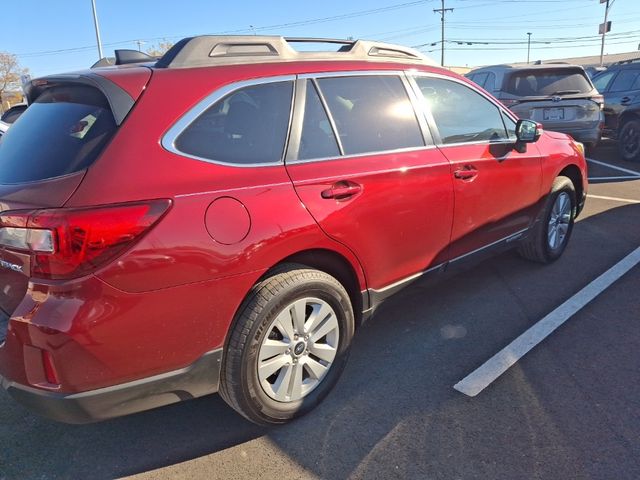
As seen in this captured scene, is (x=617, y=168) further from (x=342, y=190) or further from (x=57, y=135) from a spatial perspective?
(x=57, y=135)

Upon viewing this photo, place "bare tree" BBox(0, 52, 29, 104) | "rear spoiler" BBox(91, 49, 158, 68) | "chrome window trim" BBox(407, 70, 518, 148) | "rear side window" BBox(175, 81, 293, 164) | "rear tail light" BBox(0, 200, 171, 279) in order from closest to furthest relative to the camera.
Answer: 1. "rear tail light" BBox(0, 200, 171, 279)
2. "rear side window" BBox(175, 81, 293, 164)
3. "rear spoiler" BBox(91, 49, 158, 68)
4. "chrome window trim" BBox(407, 70, 518, 148)
5. "bare tree" BBox(0, 52, 29, 104)

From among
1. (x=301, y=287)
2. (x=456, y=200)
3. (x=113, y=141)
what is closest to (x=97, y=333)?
(x=113, y=141)

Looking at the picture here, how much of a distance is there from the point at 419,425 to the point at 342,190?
1253mm

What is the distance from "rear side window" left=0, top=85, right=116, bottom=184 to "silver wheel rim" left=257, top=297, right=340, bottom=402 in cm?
112

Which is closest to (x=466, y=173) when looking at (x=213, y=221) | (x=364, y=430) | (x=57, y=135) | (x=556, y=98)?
(x=364, y=430)

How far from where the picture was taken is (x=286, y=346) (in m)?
2.52

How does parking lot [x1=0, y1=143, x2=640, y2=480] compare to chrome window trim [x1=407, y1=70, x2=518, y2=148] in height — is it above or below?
below

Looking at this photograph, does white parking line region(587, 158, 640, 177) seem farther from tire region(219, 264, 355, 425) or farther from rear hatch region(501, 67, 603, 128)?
tire region(219, 264, 355, 425)

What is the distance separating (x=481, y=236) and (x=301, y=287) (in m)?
1.79

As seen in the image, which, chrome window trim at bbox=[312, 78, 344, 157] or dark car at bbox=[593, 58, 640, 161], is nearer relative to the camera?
chrome window trim at bbox=[312, 78, 344, 157]

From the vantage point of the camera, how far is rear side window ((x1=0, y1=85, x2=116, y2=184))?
2109 millimetres

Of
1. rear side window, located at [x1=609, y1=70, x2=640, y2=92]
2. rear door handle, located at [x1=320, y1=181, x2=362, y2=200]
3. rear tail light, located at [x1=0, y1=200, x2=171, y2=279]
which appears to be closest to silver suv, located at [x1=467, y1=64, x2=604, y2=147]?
rear side window, located at [x1=609, y1=70, x2=640, y2=92]

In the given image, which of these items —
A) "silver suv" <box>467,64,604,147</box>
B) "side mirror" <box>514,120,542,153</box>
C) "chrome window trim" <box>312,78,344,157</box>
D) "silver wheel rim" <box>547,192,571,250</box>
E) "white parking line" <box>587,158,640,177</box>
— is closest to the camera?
"chrome window trim" <box>312,78,344,157</box>

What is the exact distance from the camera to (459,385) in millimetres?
2889
